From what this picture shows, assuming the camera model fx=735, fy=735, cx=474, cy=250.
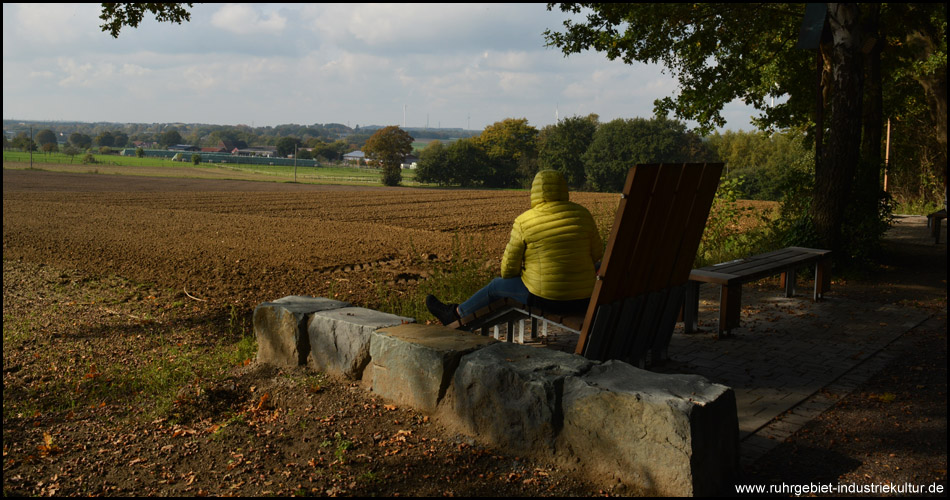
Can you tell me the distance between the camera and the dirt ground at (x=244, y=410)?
3811 millimetres

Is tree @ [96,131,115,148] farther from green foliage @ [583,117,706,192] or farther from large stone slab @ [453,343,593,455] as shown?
large stone slab @ [453,343,593,455]

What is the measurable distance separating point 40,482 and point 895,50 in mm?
15960

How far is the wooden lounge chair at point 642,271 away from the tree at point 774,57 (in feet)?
17.4

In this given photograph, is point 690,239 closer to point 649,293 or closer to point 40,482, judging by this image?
point 649,293

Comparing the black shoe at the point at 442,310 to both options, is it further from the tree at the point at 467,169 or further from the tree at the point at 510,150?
the tree at the point at 467,169

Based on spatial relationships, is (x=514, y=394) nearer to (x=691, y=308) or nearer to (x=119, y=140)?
(x=691, y=308)

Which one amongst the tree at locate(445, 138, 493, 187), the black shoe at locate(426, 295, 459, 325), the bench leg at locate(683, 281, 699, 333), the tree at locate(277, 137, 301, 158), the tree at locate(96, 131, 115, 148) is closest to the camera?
the black shoe at locate(426, 295, 459, 325)

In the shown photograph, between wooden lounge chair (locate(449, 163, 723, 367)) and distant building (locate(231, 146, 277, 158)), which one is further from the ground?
distant building (locate(231, 146, 277, 158))

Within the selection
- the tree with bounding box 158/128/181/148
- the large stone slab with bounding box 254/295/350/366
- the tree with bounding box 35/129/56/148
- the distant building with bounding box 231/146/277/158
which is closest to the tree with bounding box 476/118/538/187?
the large stone slab with bounding box 254/295/350/366

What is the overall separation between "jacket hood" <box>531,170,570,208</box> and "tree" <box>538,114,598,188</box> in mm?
48813

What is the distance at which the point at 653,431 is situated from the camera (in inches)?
137

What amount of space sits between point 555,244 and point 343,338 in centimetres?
158

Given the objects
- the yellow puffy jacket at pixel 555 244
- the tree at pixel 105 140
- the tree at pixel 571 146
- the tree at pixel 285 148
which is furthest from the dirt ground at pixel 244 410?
the tree at pixel 105 140

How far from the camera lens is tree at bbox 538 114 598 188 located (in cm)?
5381
